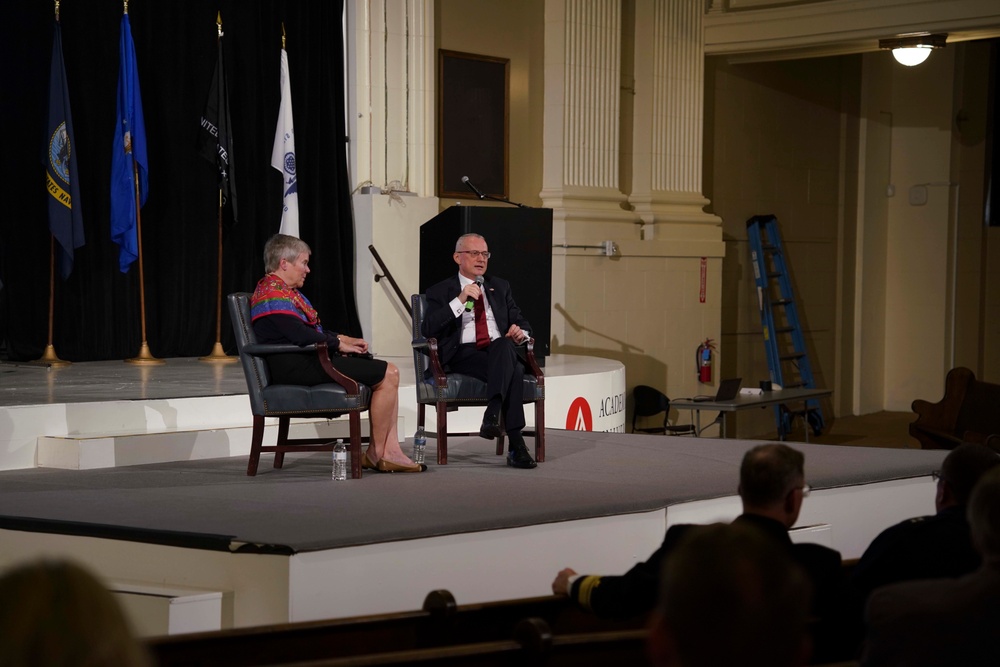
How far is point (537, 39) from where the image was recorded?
960 cm

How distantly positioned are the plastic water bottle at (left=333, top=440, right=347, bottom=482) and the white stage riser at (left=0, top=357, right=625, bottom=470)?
97 centimetres

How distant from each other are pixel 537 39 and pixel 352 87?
1.76 meters

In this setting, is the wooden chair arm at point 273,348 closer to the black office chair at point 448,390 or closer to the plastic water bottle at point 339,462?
the plastic water bottle at point 339,462

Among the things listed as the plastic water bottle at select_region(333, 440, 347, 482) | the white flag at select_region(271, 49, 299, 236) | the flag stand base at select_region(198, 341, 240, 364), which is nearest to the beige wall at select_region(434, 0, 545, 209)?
the white flag at select_region(271, 49, 299, 236)

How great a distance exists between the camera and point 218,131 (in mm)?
7836

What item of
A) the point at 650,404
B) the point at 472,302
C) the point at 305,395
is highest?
the point at 472,302

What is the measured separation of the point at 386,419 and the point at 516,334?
69cm

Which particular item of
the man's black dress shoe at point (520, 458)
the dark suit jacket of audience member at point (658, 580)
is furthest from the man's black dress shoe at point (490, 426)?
the dark suit jacket of audience member at point (658, 580)

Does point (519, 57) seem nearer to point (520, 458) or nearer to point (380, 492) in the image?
point (520, 458)

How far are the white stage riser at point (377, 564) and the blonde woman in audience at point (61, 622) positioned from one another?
2481 mm

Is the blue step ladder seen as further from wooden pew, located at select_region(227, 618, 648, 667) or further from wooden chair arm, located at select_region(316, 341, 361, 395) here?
wooden pew, located at select_region(227, 618, 648, 667)

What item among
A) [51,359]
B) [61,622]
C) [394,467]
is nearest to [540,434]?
[394,467]

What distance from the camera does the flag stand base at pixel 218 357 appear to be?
7885 millimetres

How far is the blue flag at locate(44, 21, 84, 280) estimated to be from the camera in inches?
284
